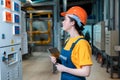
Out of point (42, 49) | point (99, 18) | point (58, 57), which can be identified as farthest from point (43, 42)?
point (58, 57)

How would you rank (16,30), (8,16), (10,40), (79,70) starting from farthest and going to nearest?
(16,30), (10,40), (8,16), (79,70)

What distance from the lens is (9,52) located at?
2721 mm

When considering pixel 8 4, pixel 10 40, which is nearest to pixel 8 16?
pixel 8 4

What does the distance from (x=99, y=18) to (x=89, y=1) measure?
5.28 feet

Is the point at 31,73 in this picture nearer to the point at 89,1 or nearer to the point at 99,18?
the point at 99,18

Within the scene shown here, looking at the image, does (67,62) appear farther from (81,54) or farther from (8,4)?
(8,4)

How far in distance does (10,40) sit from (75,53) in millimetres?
1339

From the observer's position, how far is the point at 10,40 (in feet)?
9.04

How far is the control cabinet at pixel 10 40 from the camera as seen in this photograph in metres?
2.50

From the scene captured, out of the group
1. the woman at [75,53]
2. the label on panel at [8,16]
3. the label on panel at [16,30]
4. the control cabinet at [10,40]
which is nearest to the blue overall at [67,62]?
the woman at [75,53]

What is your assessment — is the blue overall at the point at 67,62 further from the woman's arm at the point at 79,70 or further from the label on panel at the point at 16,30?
the label on panel at the point at 16,30

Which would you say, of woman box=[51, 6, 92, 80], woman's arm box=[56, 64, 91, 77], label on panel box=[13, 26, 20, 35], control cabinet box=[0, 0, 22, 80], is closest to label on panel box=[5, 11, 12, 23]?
control cabinet box=[0, 0, 22, 80]

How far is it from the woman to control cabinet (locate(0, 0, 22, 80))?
38.5 inches

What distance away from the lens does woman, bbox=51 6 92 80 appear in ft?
5.21
